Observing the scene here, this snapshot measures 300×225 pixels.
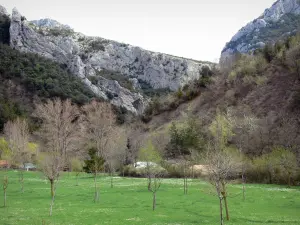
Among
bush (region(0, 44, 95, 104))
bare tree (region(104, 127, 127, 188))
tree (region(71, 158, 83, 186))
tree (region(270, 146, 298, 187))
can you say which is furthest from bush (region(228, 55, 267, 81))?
bush (region(0, 44, 95, 104))

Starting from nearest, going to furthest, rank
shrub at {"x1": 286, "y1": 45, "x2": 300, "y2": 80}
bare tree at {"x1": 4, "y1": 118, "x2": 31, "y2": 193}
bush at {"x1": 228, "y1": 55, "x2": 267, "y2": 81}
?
bare tree at {"x1": 4, "y1": 118, "x2": 31, "y2": 193} < shrub at {"x1": 286, "y1": 45, "x2": 300, "y2": 80} < bush at {"x1": 228, "y1": 55, "x2": 267, "y2": 81}

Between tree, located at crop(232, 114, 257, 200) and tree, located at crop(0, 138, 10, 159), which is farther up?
tree, located at crop(232, 114, 257, 200)

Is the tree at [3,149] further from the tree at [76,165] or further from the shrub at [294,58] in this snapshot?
the shrub at [294,58]

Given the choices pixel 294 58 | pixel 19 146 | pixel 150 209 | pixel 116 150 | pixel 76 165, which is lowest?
pixel 150 209

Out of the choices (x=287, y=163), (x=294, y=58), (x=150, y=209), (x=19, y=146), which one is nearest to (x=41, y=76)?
(x=19, y=146)

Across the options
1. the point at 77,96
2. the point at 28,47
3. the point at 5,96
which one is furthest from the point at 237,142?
the point at 28,47

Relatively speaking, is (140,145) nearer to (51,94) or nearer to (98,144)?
(98,144)

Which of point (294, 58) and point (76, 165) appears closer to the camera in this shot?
point (294, 58)

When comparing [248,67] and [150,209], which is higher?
[248,67]

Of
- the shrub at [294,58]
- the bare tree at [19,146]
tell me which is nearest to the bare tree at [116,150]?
the bare tree at [19,146]

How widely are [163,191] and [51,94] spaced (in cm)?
10786

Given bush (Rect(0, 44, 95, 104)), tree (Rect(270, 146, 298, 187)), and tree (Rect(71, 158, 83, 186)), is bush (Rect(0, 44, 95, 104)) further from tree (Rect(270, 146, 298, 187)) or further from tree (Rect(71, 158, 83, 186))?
tree (Rect(270, 146, 298, 187))

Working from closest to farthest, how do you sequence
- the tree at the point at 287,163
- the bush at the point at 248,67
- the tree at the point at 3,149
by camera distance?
the tree at the point at 287,163
the tree at the point at 3,149
the bush at the point at 248,67

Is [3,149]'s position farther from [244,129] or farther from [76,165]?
[244,129]
